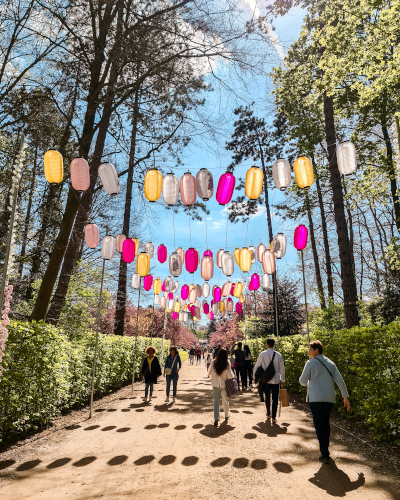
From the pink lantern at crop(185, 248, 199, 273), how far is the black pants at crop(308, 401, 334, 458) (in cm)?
625

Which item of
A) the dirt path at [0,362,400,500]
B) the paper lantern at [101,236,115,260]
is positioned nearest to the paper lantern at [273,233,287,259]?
the paper lantern at [101,236,115,260]

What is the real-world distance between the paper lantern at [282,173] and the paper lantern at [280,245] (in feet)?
13.8

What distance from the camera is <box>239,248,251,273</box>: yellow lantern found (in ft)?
36.6

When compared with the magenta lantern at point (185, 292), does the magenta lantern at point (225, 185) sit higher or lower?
higher

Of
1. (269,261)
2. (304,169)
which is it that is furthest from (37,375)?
(269,261)

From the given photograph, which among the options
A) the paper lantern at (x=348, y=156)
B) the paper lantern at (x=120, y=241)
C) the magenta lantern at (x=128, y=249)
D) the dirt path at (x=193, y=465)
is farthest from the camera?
the paper lantern at (x=120, y=241)

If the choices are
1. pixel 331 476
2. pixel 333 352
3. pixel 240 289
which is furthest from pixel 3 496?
pixel 240 289

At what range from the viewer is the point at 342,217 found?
1103cm

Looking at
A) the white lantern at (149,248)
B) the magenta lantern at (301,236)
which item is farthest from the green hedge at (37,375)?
the magenta lantern at (301,236)

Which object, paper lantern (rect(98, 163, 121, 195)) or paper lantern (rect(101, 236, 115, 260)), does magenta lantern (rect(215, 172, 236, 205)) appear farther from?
paper lantern (rect(101, 236, 115, 260))

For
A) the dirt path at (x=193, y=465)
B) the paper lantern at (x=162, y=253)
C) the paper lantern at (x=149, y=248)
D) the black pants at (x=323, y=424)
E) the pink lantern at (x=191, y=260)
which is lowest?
the dirt path at (x=193, y=465)

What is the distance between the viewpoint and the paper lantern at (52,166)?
21.5ft

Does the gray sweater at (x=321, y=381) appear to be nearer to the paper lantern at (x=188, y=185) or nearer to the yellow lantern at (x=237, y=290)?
the paper lantern at (x=188, y=185)

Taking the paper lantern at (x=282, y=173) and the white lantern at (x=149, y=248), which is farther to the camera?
the white lantern at (x=149, y=248)
